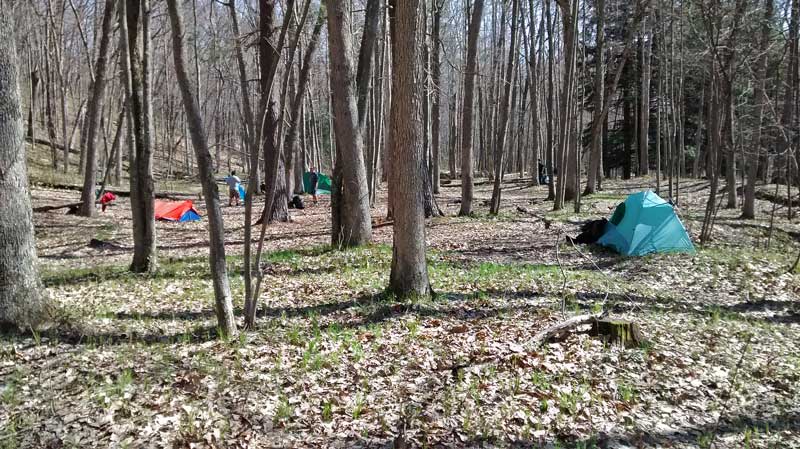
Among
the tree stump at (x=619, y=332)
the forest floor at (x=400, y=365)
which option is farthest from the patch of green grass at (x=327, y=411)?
the tree stump at (x=619, y=332)

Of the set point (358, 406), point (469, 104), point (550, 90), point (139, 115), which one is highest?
point (550, 90)

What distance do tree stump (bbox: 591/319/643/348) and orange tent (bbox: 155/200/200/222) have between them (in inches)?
537

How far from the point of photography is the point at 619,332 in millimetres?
5637

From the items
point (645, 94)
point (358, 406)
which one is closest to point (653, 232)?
point (358, 406)

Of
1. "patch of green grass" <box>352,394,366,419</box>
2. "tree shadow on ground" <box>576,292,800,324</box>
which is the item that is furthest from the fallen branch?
"patch of green grass" <box>352,394,366,419</box>

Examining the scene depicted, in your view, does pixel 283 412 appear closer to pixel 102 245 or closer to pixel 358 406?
pixel 358 406

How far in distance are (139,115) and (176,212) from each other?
9.22 meters

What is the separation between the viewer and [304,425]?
13.0 ft

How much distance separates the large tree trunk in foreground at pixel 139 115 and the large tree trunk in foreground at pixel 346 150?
298 cm

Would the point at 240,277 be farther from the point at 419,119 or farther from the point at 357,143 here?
the point at 419,119

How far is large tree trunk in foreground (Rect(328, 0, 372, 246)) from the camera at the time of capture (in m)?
9.24

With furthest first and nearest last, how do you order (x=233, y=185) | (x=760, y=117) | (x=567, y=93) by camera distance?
(x=233, y=185), (x=567, y=93), (x=760, y=117)

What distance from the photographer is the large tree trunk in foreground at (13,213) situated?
4.52 metres

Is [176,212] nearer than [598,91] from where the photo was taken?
Yes
